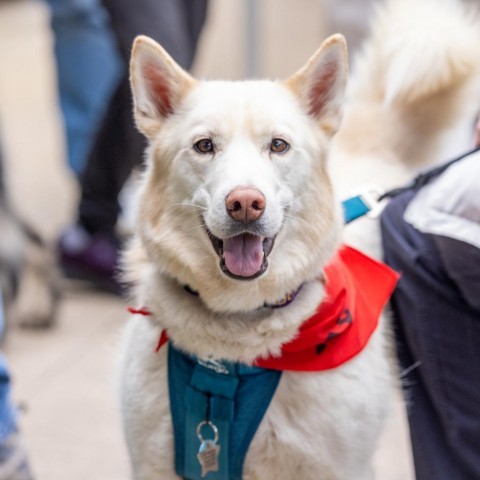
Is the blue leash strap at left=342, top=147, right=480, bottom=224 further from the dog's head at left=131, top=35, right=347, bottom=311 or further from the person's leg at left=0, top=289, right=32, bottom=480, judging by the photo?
the person's leg at left=0, top=289, right=32, bottom=480

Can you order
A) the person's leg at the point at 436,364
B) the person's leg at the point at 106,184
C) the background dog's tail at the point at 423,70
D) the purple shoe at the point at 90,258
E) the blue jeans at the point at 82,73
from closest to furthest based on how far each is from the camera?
the person's leg at the point at 436,364 < the background dog's tail at the point at 423,70 < the person's leg at the point at 106,184 < the purple shoe at the point at 90,258 < the blue jeans at the point at 82,73

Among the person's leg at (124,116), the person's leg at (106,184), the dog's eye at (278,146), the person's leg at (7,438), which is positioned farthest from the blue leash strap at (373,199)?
the person's leg at (106,184)

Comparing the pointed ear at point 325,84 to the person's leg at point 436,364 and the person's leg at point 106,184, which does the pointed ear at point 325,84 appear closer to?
the person's leg at point 436,364

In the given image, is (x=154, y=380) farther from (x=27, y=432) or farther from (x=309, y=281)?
(x=27, y=432)

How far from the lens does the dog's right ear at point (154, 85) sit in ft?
5.61

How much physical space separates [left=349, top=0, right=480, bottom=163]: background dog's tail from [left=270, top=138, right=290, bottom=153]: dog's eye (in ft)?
2.45

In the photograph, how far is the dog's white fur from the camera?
1657 millimetres

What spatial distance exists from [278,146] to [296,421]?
1.76 ft

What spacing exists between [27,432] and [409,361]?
1.26 metres

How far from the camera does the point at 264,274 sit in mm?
1616

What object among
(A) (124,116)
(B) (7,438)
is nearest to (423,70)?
(B) (7,438)

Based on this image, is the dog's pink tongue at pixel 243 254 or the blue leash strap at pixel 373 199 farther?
the blue leash strap at pixel 373 199

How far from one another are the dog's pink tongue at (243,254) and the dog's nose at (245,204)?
0.08 m

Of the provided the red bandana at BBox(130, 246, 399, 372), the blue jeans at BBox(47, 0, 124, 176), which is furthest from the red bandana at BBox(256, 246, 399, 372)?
the blue jeans at BBox(47, 0, 124, 176)
